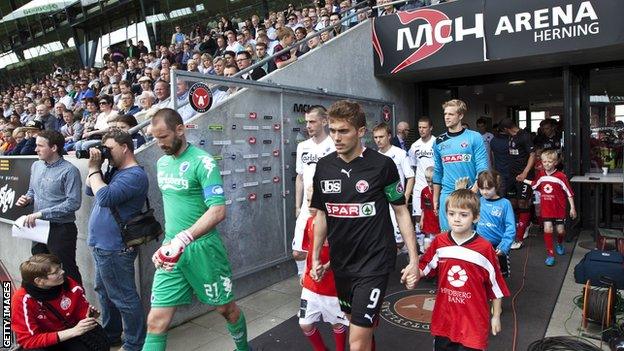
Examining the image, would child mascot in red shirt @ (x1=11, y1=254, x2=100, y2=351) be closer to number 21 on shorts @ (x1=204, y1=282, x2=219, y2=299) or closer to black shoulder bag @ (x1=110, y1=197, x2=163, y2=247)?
black shoulder bag @ (x1=110, y1=197, x2=163, y2=247)

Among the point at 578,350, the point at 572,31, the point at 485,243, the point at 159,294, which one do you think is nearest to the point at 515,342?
the point at 578,350

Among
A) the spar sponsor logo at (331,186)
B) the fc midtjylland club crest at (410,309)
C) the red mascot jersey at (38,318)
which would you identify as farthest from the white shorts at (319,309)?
the red mascot jersey at (38,318)

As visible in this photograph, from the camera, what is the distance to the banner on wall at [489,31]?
6.16 m

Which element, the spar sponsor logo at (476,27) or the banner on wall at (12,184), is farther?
the spar sponsor logo at (476,27)

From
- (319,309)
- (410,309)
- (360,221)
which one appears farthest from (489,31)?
(319,309)

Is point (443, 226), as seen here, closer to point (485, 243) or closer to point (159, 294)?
point (485, 243)

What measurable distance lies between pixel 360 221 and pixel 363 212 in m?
0.06

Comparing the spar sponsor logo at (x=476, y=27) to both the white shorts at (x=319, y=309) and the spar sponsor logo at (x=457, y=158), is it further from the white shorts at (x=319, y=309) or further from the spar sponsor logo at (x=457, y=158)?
the white shorts at (x=319, y=309)

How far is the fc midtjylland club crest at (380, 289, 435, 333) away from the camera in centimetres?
411

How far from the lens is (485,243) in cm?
277

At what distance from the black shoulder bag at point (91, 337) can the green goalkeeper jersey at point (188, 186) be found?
76 cm

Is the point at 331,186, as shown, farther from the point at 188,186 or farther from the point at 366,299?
the point at 188,186

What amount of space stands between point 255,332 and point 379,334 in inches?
44.2

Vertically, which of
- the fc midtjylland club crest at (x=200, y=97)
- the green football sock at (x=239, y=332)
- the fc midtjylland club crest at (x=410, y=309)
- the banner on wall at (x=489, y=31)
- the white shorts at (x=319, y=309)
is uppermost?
the banner on wall at (x=489, y=31)
